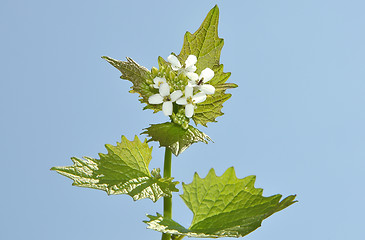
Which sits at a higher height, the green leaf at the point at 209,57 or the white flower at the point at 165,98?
the green leaf at the point at 209,57

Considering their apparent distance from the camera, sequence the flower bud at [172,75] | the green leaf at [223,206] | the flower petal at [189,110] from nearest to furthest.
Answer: the green leaf at [223,206] < the flower petal at [189,110] < the flower bud at [172,75]

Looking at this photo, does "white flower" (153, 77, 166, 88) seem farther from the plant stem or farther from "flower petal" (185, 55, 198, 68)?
the plant stem

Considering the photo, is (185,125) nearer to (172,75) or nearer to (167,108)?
(167,108)

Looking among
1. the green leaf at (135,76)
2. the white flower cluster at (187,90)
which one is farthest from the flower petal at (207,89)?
the green leaf at (135,76)

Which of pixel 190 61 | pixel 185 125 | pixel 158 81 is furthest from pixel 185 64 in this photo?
pixel 185 125

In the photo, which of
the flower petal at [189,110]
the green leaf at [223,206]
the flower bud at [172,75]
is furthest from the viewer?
the flower bud at [172,75]

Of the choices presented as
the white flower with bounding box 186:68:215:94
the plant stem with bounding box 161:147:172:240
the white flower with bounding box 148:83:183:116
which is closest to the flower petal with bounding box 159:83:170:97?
the white flower with bounding box 148:83:183:116

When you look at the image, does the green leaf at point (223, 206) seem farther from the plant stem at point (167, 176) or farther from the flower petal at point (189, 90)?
the flower petal at point (189, 90)

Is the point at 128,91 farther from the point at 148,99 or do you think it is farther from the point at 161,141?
the point at 161,141
